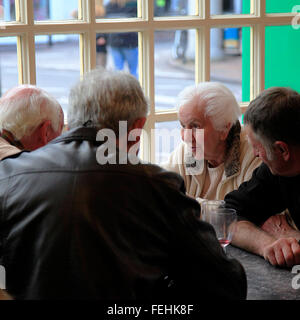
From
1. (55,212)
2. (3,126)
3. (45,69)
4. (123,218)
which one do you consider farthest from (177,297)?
(45,69)

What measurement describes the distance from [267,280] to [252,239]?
0.28 meters

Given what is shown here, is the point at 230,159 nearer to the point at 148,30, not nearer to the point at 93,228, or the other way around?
the point at 148,30

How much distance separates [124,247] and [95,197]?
15 centimetres

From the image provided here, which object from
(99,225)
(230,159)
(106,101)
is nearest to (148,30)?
(230,159)

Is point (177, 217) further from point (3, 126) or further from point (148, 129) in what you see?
point (148, 129)

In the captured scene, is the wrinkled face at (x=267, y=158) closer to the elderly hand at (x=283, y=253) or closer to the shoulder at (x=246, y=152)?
the elderly hand at (x=283, y=253)

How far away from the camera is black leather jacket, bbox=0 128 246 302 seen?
5.32ft

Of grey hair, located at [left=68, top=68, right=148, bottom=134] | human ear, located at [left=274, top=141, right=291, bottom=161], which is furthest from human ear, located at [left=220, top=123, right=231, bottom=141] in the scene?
grey hair, located at [left=68, top=68, right=148, bottom=134]

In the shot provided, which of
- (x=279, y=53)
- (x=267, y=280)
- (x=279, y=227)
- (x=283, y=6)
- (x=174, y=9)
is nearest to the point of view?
(x=267, y=280)

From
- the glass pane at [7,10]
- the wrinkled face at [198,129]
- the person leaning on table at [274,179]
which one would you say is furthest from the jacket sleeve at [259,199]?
the glass pane at [7,10]

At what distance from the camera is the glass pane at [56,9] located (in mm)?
2983

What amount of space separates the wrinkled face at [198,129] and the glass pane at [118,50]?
522 millimetres

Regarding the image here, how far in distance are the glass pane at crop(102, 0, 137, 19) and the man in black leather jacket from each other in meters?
1.44

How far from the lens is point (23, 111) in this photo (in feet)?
7.57
